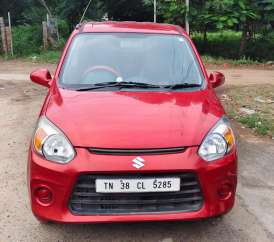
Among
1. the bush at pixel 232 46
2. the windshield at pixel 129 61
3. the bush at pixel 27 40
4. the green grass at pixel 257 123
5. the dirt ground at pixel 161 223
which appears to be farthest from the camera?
the bush at pixel 27 40

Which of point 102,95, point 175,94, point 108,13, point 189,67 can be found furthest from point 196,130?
point 108,13

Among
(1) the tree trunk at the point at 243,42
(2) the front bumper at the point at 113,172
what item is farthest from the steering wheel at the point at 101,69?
(1) the tree trunk at the point at 243,42

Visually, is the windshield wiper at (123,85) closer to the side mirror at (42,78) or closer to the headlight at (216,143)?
the side mirror at (42,78)

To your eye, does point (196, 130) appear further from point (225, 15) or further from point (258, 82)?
point (225, 15)

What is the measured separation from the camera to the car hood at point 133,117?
3.55m

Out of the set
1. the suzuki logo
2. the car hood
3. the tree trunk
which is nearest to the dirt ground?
the suzuki logo

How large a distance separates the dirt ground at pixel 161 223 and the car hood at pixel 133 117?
2.73 feet

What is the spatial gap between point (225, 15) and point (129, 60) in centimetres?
1057

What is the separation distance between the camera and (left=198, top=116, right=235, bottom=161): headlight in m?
3.59

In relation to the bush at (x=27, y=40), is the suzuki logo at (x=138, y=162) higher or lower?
higher

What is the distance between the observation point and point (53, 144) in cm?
359

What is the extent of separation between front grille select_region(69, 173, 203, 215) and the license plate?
0.04 meters

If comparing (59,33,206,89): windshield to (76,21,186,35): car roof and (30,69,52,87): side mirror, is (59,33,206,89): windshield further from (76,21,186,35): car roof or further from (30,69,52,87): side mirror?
(30,69,52,87): side mirror

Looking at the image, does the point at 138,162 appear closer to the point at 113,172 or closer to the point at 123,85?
the point at 113,172
